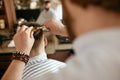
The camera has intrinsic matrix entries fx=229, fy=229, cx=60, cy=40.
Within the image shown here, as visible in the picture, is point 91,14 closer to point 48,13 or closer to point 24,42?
point 24,42

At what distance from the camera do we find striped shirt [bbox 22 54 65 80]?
3.74 feet

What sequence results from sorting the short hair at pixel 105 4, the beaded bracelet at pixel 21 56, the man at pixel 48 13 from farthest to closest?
the man at pixel 48 13 < the beaded bracelet at pixel 21 56 < the short hair at pixel 105 4

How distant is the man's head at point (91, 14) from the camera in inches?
18.5

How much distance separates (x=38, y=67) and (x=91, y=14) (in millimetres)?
760

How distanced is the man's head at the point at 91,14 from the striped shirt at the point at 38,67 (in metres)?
0.60

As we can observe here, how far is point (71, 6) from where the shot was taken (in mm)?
529

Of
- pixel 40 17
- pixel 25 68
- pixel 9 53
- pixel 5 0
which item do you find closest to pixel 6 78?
pixel 25 68

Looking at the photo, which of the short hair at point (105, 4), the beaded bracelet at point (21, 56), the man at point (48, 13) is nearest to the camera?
the short hair at point (105, 4)

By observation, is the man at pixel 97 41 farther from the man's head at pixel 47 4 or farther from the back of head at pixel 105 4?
the man's head at pixel 47 4

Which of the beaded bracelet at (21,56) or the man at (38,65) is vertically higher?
the beaded bracelet at (21,56)

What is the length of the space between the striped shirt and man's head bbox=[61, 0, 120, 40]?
1.98 feet

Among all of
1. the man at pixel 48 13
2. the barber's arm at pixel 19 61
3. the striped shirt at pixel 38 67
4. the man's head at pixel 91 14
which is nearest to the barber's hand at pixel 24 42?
the barber's arm at pixel 19 61

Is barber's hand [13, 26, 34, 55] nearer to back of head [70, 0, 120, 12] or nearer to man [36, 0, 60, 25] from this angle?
back of head [70, 0, 120, 12]

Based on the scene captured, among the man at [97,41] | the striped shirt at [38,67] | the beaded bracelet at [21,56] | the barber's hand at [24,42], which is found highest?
the man at [97,41]
